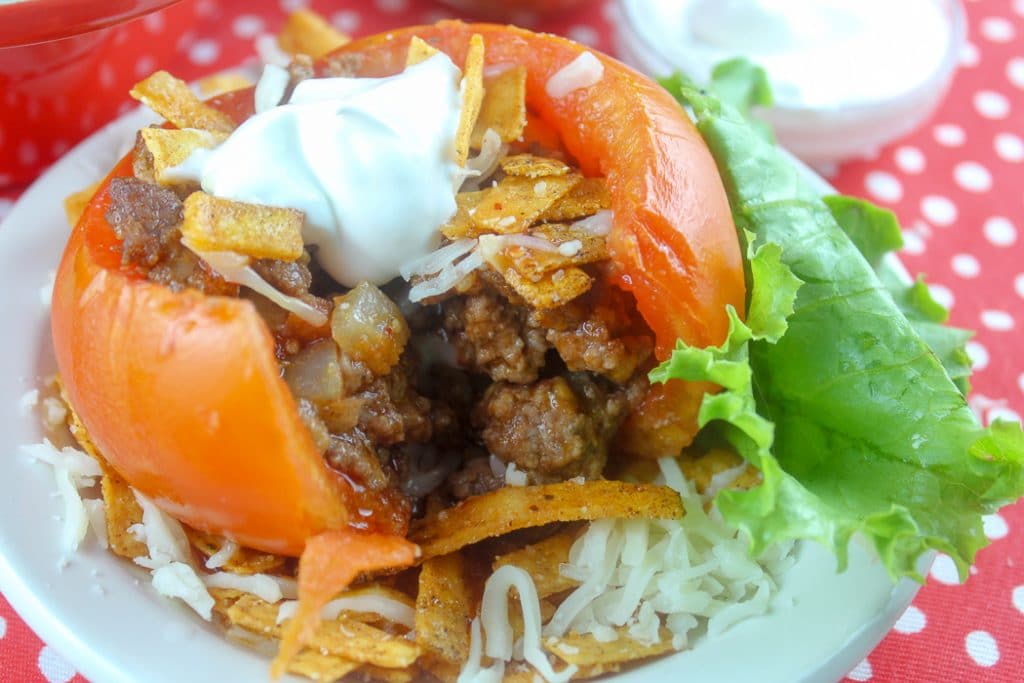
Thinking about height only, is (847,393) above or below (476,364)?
below

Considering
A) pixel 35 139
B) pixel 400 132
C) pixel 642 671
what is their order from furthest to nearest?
pixel 35 139 < pixel 400 132 < pixel 642 671

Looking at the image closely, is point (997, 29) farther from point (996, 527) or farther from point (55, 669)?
point (55, 669)

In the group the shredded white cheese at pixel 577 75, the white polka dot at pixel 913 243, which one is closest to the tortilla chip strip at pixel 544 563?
the shredded white cheese at pixel 577 75

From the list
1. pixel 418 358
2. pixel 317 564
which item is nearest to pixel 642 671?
pixel 317 564

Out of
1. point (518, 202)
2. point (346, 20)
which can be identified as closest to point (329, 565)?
point (518, 202)

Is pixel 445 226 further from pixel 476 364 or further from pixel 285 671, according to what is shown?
pixel 285 671

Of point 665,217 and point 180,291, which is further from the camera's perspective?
point 665,217

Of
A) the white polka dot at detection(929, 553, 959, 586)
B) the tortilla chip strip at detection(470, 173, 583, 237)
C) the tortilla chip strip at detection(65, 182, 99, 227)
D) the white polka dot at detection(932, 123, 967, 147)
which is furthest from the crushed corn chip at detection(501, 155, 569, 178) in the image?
the white polka dot at detection(932, 123, 967, 147)

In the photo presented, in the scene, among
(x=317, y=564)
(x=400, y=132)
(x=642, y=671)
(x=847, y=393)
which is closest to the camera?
(x=317, y=564)
